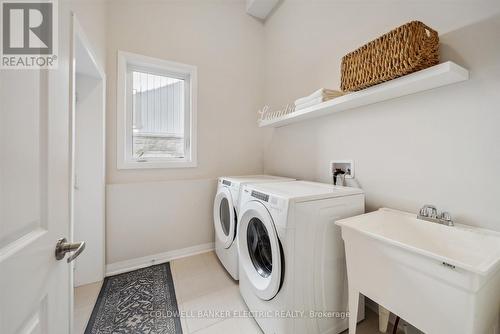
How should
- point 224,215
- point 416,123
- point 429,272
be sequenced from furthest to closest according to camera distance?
point 224,215, point 416,123, point 429,272

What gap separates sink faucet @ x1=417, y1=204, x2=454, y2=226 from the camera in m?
1.09

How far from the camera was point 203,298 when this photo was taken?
167 centimetres

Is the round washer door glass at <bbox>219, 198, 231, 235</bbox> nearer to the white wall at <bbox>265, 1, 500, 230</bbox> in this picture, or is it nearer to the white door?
the white wall at <bbox>265, 1, 500, 230</bbox>

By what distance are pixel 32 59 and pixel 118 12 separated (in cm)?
203

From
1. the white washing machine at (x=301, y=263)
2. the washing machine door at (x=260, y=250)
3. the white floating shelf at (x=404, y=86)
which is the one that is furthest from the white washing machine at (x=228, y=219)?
the white floating shelf at (x=404, y=86)

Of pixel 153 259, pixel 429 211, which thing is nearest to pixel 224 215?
pixel 153 259

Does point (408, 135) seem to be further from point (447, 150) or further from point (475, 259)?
point (475, 259)

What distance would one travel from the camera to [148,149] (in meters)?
2.28

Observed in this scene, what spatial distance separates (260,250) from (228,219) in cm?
65

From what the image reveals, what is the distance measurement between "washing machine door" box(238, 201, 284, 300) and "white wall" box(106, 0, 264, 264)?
1.01 meters

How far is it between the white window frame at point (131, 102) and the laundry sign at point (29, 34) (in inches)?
61.2

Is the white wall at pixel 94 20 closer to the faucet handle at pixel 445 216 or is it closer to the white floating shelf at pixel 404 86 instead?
the white floating shelf at pixel 404 86

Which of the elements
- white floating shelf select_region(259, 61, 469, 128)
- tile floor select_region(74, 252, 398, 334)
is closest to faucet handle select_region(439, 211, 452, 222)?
white floating shelf select_region(259, 61, 469, 128)

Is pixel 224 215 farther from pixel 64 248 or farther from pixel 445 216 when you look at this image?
pixel 445 216
